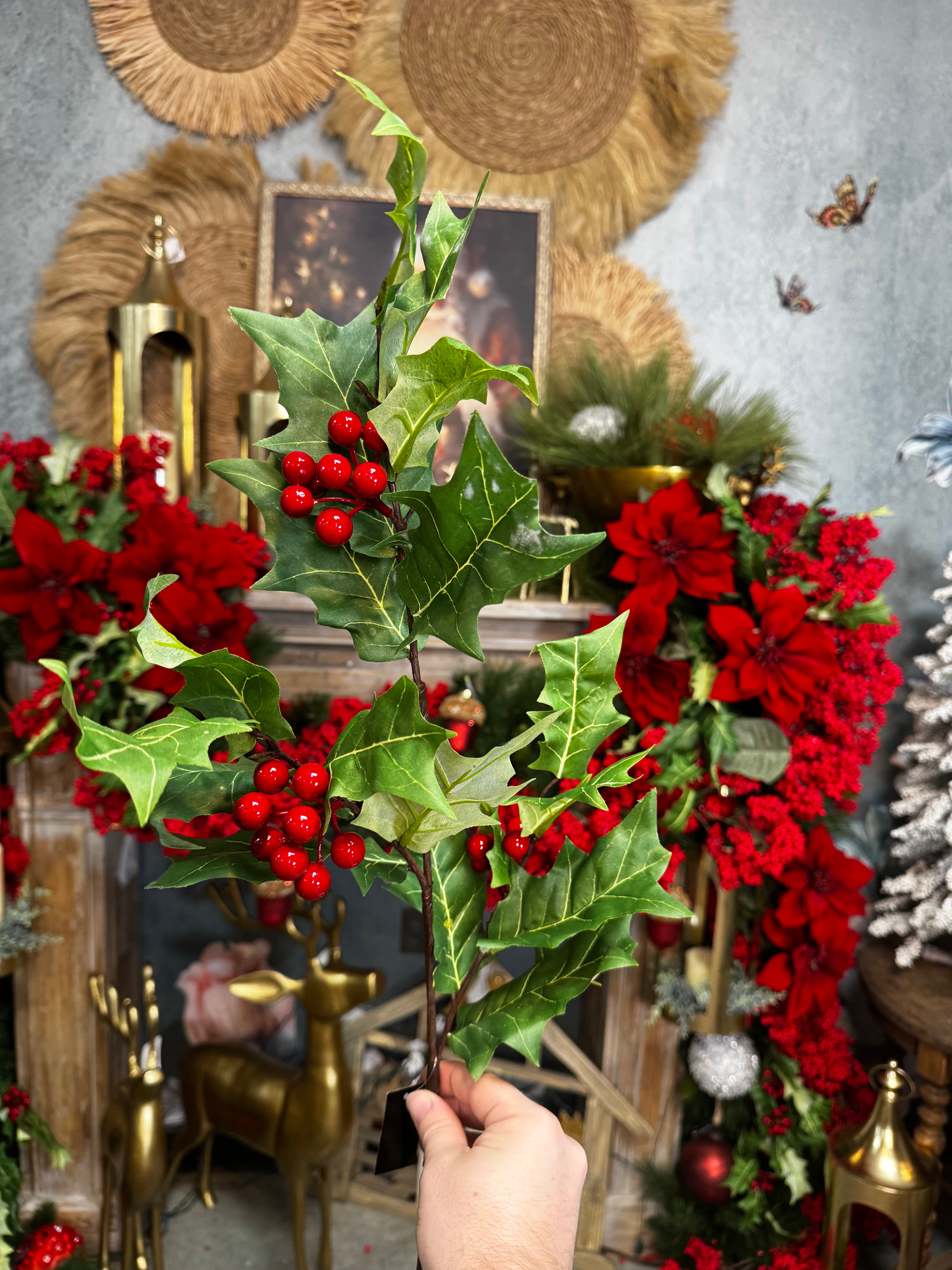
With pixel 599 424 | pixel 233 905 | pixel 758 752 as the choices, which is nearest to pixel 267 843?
pixel 758 752

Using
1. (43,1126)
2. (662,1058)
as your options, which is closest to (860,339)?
(662,1058)

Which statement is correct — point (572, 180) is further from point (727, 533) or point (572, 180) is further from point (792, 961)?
point (792, 961)

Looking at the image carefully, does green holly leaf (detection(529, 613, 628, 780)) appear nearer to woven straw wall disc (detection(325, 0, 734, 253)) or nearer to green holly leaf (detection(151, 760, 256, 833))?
Answer: green holly leaf (detection(151, 760, 256, 833))

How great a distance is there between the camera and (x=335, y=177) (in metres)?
1.41

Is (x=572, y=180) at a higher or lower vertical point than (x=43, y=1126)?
higher

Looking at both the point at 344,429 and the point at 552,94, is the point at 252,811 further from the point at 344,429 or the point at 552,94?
the point at 552,94

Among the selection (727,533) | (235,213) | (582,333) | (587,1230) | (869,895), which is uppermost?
(235,213)

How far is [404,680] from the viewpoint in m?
0.44

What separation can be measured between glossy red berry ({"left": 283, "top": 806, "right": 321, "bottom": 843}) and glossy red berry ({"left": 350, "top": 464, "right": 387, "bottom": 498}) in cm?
18

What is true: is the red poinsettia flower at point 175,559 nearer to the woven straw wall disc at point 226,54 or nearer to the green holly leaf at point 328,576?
the green holly leaf at point 328,576

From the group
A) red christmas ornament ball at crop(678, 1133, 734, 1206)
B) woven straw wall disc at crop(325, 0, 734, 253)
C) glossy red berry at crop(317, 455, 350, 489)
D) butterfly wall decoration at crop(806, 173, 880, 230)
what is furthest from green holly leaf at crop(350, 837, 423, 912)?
butterfly wall decoration at crop(806, 173, 880, 230)

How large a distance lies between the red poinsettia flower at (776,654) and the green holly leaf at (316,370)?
0.71 meters

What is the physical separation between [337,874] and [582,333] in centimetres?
101

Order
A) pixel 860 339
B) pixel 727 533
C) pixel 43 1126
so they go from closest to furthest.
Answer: pixel 727 533
pixel 43 1126
pixel 860 339
